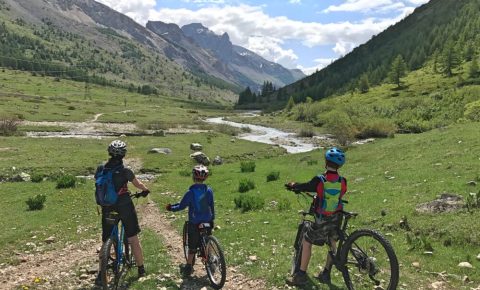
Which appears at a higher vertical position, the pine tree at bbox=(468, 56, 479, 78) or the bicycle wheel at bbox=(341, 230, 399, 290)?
the pine tree at bbox=(468, 56, 479, 78)

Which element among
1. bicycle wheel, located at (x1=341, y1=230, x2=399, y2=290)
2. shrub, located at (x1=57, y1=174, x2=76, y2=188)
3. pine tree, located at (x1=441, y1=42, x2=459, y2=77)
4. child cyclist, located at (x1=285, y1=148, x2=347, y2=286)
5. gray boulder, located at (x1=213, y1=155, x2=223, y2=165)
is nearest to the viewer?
bicycle wheel, located at (x1=341, y1=230, x2=399, y2=290)

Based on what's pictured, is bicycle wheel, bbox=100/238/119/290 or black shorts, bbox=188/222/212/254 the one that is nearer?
bicycle wheel, bbox=100/238/119/290

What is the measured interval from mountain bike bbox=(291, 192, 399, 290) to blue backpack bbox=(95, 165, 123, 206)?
5.13 m

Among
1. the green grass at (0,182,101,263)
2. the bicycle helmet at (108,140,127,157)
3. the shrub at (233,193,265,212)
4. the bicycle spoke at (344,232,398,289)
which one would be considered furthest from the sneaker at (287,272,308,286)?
the shrub at (233,193,265,212)

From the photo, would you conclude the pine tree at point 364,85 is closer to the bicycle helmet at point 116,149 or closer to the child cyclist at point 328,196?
the child cyclist at point 328,196

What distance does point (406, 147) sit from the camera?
119 feet

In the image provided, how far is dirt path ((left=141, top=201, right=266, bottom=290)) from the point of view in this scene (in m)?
11.5

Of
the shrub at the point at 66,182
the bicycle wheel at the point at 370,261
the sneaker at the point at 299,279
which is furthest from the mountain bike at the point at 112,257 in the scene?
the shrub at the point at 66,182

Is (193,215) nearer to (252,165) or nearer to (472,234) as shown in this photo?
(472,234)

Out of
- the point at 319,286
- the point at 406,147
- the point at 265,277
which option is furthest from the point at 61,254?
the point at 406,147

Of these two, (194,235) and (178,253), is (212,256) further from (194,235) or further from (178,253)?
(178,253)

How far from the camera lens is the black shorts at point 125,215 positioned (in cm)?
1088

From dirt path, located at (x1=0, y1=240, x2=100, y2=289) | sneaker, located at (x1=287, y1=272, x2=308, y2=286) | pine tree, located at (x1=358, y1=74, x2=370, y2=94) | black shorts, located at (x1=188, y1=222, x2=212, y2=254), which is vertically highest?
pine tree, located at (x1=358, y1=74, x2=370, y2=94)

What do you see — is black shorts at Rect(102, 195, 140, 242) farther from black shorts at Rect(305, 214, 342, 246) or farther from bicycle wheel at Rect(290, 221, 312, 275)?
black shorts at Rect(305, 214, 342, 246)
